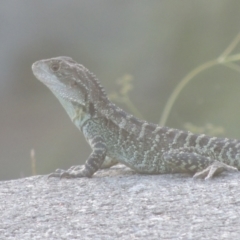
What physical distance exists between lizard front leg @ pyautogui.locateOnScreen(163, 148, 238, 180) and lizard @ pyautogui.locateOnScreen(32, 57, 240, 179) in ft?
0.04

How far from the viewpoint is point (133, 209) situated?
429 cm

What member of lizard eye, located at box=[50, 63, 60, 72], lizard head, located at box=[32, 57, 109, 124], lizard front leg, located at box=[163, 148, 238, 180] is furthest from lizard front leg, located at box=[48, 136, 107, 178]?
lizard eye, located at box=[50, 63, 60, 72]

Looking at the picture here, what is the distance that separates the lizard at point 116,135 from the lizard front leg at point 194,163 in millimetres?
13

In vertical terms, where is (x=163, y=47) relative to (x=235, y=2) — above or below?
below

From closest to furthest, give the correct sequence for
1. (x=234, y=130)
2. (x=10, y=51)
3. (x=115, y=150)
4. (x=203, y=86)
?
(x=115, y=150) < (x=234, y=130) < (x=203, y=86) < (x=10, y=51)

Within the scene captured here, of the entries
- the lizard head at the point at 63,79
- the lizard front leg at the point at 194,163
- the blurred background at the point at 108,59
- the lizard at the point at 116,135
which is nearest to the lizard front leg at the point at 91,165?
the lizard at the point at 116,135

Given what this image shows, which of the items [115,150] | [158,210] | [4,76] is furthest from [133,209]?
[4,76]

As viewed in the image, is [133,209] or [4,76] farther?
[4,76]

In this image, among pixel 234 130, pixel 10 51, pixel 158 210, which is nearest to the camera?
pixel 158 210

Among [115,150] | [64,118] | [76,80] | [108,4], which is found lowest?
[115,150]

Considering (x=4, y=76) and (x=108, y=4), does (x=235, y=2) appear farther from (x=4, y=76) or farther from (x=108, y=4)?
(x=4, y=76)

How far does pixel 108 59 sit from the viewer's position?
12.0 meters

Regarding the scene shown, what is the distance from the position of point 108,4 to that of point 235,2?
102 inches

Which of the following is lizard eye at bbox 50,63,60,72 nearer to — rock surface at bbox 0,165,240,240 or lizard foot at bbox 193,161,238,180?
rock surface at bbox 0,165,240,240
